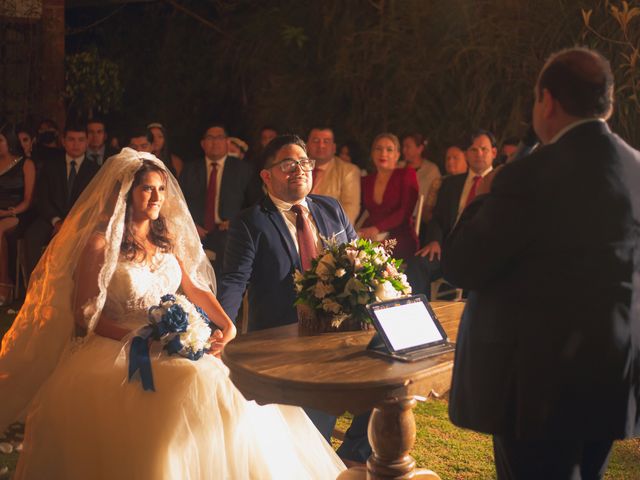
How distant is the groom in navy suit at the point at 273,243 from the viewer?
3.68m

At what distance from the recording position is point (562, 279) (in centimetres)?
210

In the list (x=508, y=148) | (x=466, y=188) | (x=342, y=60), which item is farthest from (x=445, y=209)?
(x=342, y=60)

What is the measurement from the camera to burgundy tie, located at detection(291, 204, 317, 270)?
3.75 meters

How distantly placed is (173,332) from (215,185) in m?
4.31

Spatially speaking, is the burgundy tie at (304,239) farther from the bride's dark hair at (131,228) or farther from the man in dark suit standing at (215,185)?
the man in dark suit standing at (215,185)

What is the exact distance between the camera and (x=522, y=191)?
2.10 m

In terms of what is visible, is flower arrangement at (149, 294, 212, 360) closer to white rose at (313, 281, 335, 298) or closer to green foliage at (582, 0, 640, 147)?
white rose at (313, 281, 335, 298)

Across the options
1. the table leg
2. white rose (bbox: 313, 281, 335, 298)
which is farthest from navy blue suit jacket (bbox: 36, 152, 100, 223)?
the table leg

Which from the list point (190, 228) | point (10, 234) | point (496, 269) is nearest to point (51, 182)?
point (10, 234)

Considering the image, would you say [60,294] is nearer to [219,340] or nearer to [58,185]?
[219,340]

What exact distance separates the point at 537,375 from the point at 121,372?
183cm

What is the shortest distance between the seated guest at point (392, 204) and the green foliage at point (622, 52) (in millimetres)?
1909

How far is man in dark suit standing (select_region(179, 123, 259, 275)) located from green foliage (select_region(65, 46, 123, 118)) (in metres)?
4.98

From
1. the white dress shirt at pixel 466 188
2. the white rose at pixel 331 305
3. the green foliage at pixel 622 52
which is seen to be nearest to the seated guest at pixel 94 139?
the white dress shirt at pixel 466 188
